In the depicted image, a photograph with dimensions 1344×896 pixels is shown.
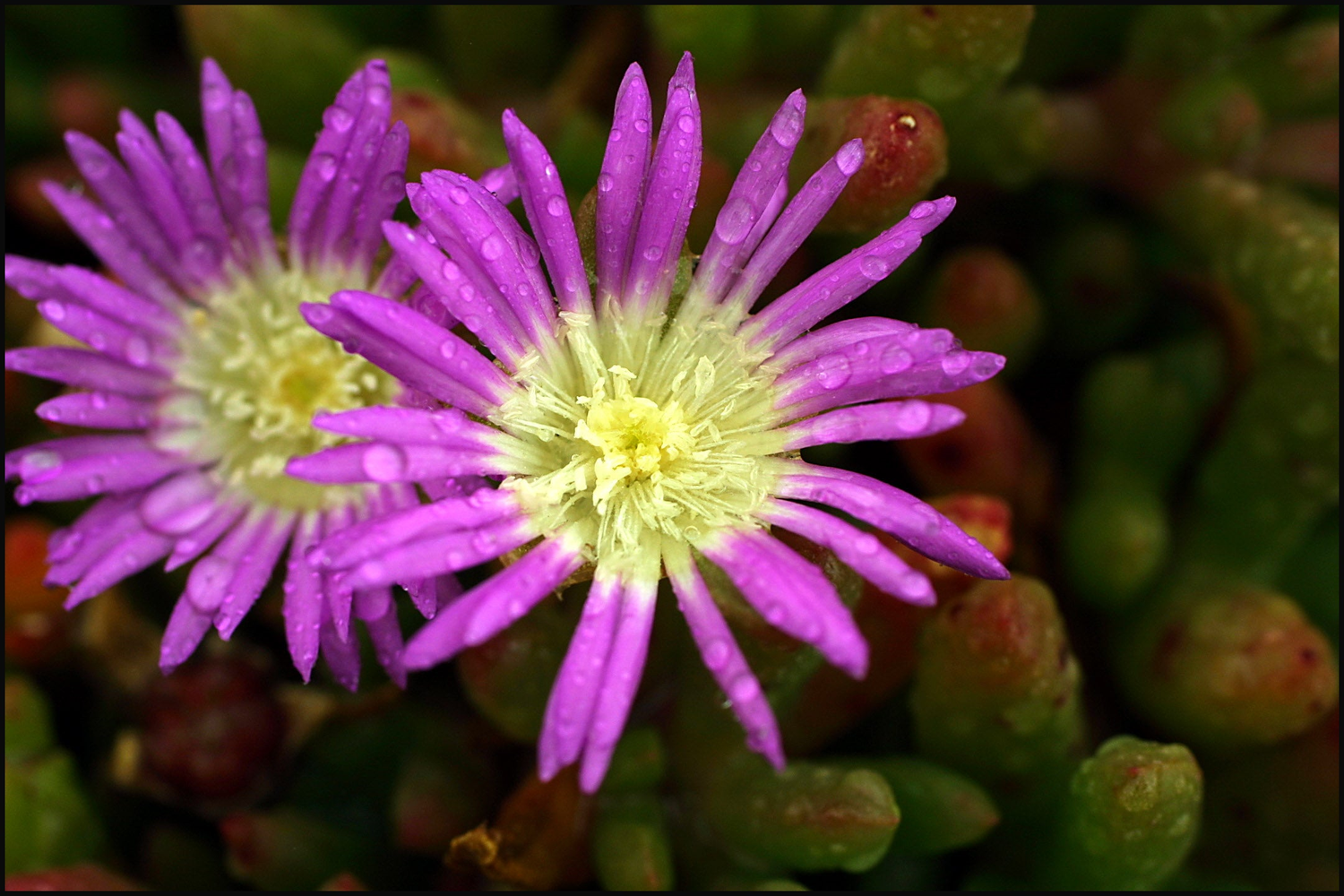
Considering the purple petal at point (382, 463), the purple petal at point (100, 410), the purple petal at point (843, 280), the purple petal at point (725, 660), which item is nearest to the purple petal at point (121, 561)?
the purple petal at point (100, 410)

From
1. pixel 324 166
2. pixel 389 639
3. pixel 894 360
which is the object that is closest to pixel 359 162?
pixel 324 166

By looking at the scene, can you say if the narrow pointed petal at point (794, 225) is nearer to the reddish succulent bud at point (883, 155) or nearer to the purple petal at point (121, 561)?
the reddish succulent bud at point (883, 155)

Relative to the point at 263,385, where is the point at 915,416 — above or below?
below

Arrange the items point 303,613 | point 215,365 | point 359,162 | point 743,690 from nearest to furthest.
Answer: point 743,690, point 303,613, point 359,162, point 215,365

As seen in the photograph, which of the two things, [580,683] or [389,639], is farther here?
[389,639]

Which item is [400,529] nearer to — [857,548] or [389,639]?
[389,639]

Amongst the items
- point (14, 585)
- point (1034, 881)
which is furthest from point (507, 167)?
point (1034, 881)

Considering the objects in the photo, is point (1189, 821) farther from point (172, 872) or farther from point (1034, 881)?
point (172, 872)
